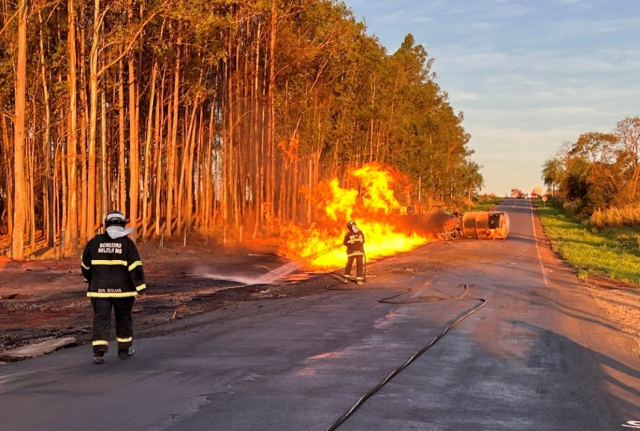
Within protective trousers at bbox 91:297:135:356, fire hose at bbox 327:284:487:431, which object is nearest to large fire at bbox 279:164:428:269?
fire hose at bbox 327:284:487:431

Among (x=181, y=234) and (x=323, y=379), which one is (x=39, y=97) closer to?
(x=181, y=234)

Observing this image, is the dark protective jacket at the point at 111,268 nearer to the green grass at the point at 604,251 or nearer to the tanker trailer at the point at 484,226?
the green grass at the point at 604,251

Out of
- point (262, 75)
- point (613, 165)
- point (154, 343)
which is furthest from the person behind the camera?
point (613, 165)

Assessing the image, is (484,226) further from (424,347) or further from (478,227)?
(424,347)

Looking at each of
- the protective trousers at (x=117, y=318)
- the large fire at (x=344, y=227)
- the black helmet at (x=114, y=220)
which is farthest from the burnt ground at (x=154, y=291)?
the black helmet at (x=114, y=220)

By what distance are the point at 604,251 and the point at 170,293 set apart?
86.1 feet

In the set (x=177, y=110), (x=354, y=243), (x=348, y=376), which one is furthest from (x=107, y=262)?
(x=177, y=110)

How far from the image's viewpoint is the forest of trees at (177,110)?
27750mm

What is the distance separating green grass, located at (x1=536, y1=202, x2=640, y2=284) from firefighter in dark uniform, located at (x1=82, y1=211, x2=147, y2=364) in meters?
18.0

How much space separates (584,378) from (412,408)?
109 inches

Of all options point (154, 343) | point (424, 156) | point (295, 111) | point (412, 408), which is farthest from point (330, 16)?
point (412, 408)

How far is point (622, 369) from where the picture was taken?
28.0 feet

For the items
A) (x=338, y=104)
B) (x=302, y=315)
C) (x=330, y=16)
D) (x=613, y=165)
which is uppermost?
(x=330, y=16)

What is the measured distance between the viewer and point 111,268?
341 inches
